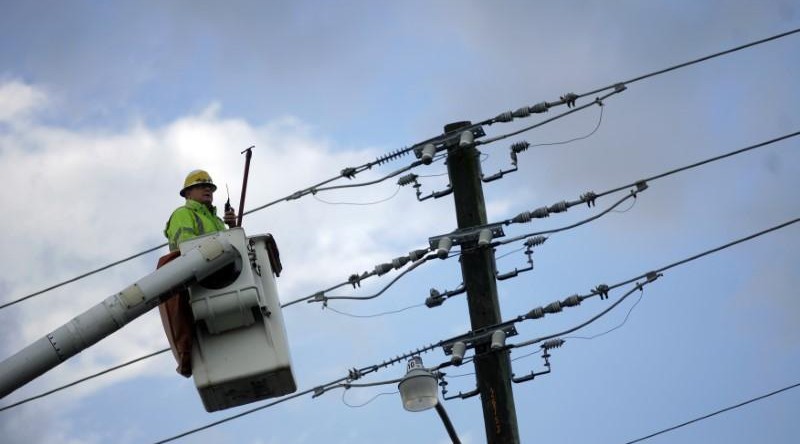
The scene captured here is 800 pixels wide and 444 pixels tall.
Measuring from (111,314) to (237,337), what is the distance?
1.00 meters

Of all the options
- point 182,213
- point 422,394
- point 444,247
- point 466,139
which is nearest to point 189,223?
point 182,213

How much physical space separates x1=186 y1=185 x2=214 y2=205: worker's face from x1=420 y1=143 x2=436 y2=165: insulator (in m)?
2.89

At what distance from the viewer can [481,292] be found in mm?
15398

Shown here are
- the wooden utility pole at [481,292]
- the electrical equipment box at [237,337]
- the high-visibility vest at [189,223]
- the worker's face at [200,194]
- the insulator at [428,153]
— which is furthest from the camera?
the insulator at [428,153]

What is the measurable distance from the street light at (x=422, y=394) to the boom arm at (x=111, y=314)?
90.5 inches

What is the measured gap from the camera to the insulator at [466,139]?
1565 cm

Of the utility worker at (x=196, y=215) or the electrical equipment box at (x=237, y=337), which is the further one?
the utility worker at (x=196, y=215)

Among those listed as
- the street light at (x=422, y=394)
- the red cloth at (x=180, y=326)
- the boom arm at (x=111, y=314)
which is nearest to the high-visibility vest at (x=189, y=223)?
the red cloth at (x=180, y=326)

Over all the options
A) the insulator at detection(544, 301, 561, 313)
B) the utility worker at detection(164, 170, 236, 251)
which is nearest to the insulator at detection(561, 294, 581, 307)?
the insulator at detection(544, 301, 561, 313)

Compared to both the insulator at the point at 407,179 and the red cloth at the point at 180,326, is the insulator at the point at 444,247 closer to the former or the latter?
the insulator at the point at 407,179

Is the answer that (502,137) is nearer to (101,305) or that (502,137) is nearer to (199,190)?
(199,190)

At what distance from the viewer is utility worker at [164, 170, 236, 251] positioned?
496 inches

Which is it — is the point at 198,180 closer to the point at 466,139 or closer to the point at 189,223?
the point at 189,223

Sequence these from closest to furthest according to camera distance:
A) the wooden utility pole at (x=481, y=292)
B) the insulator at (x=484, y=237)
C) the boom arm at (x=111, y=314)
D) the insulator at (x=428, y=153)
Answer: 1. the boom arm at (x=111, y=314)
2. the wooden utility pole at (x=481, y=292)
3. the insulator at (x=484, y=237)
4. the insulator at (x=428, y=153)
